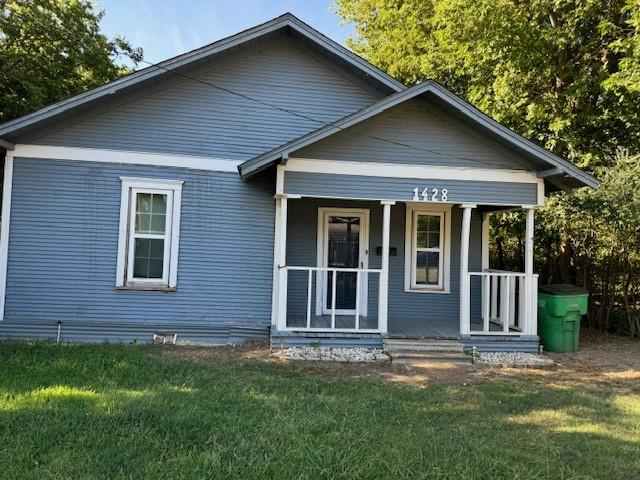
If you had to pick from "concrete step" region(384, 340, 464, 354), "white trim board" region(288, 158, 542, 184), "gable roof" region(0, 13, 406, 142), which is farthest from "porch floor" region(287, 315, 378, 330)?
"gable roof" region(0, 13, 406, 142)

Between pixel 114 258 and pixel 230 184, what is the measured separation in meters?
2.34

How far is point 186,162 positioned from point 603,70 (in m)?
9.53

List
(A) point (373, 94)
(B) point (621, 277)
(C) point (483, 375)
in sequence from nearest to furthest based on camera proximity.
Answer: (C) point (483, 375) → (A) point (373, 94) → (B) point (621, 277)

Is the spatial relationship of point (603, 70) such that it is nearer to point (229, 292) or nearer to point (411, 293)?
point (411, 293)

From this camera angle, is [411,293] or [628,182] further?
[411,293]

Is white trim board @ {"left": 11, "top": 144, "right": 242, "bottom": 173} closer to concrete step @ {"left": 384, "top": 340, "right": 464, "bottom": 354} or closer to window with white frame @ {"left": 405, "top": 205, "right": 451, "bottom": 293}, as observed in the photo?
window with white frame @ {"left": 405, "top": 205, "right": 451, "bottom": 293}

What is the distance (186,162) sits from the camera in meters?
8.20

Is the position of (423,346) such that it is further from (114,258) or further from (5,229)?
(5,229)

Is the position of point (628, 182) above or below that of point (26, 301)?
above

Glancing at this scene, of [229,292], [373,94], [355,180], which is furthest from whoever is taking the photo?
[373,94]

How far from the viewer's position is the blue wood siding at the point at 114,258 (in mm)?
7777

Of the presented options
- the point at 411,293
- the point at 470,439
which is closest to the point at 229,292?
the point at 411,293

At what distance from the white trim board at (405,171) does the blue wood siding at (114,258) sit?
1044 millimetres

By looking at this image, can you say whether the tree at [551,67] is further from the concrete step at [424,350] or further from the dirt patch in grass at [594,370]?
the concrete step at [424,350]
